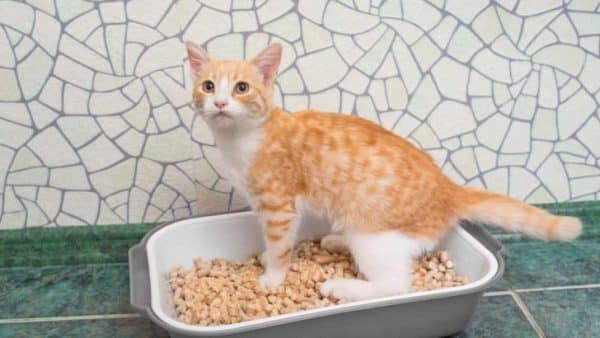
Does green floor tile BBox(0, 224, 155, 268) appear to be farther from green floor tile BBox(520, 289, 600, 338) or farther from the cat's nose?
green floor tile BBox(520, 289, 600, 338)

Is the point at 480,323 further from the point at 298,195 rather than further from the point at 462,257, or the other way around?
the point at 298,195

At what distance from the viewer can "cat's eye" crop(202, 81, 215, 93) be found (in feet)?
2.89

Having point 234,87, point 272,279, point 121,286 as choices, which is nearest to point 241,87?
point 234,87

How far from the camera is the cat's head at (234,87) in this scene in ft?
2.81

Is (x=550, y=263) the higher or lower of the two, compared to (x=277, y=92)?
lower

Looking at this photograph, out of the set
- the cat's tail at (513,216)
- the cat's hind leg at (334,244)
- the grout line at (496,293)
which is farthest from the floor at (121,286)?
the cat's hind leg at (334,244)

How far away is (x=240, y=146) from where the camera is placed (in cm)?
93

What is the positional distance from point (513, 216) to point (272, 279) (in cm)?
46

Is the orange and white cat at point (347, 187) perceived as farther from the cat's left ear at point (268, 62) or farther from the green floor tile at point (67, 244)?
the green floor tile at point (67, 244)

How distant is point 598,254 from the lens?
3.95ft

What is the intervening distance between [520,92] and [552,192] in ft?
0.87

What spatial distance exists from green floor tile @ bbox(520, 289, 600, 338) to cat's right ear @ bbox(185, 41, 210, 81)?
2.51ft

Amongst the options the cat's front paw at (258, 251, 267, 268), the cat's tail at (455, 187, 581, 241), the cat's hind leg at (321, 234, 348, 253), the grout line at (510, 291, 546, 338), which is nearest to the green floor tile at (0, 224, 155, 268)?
the cat's front paw at (258, 251, 267, 268)

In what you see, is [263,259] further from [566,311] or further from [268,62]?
[566,311]
